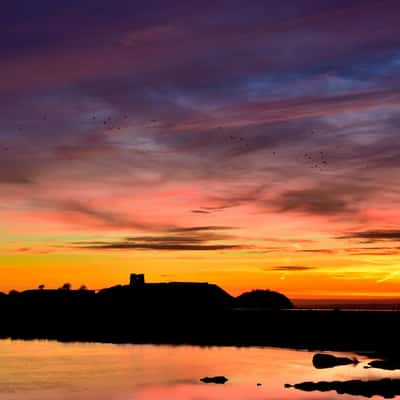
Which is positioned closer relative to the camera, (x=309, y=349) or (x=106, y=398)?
(x=106, y=398)

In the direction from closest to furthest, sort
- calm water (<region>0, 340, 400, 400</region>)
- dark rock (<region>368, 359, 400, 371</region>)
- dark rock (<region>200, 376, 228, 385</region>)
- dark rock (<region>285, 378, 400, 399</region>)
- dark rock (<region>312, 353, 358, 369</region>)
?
dark rock (<region>285, 378, 400, 399</region>), calm water (<region>0, 340, 400, 400</region>), dark rock (<region>200, 376, 228, 385</region>), dark rock (<region>368, 359, 400, 371</region>), dark rock (<region>312, 353, 358, 369</region>)

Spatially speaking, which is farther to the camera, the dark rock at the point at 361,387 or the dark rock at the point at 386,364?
the dark rock at the point at 386,364

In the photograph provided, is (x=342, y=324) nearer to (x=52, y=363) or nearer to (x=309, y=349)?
(x=309, y=349)

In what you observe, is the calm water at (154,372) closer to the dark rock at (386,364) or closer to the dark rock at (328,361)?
the dark rock at (328,361)

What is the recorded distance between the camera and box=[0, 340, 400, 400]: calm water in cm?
6738

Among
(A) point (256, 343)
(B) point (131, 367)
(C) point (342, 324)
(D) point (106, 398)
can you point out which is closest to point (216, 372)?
(B) point (131, 367)

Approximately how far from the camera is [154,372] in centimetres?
8544

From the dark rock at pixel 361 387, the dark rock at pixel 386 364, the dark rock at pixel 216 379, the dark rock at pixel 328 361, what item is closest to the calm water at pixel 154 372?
the dark rock at pixel 216 379

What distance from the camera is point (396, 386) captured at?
211 feet

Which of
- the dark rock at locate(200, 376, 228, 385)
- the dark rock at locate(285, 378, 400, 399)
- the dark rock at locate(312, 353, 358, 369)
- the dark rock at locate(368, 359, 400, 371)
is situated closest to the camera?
the dark rock at locate(285, 378, 400, 399)

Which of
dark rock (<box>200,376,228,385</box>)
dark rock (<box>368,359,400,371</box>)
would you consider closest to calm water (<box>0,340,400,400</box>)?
dark rock (<box>200,376,228,385</box>)

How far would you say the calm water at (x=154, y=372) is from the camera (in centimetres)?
6738

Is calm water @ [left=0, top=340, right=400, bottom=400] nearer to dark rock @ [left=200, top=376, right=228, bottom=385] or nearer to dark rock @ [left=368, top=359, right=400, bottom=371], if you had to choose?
dark rock @ [left=200, top=376, right=228, bottom=385]

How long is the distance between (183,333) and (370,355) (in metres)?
62.9
